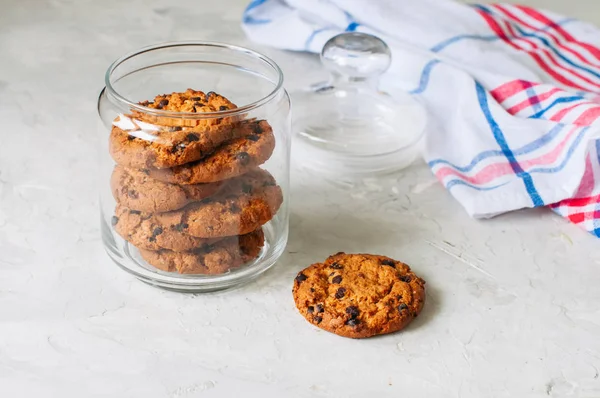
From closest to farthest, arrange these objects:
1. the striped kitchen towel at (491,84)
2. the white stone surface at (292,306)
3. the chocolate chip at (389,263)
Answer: the white stone surface at (292,306) → the chocolate chip at (389,263) → the striped kitchen towel at (491,84)

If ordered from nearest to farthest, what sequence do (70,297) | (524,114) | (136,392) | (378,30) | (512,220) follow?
1. (136,392)
2. (70,297)
3. (512,220)
4. (524,114)
5. (378,30)

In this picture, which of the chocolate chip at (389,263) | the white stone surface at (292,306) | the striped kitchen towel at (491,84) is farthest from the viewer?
the striped kitchen towel at (491,84)

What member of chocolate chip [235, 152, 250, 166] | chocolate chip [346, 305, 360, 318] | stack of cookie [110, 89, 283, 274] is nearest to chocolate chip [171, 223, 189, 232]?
stack of cookie [110, 89, 283, 274]

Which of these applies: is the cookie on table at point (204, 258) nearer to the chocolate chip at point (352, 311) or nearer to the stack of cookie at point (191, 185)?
the stack of cookie at point (191, 185)

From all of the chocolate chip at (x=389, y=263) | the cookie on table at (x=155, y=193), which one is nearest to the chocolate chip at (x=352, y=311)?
the chocolate chip at (x=389, y=263)

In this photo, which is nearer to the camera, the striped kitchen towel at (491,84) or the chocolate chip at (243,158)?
the chocolate chip at (243,158)

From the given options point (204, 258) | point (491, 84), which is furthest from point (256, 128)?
point (491, 84)

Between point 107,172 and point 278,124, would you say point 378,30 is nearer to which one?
point 278,124

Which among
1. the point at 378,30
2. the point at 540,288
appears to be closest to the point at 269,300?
the point at 540,288
